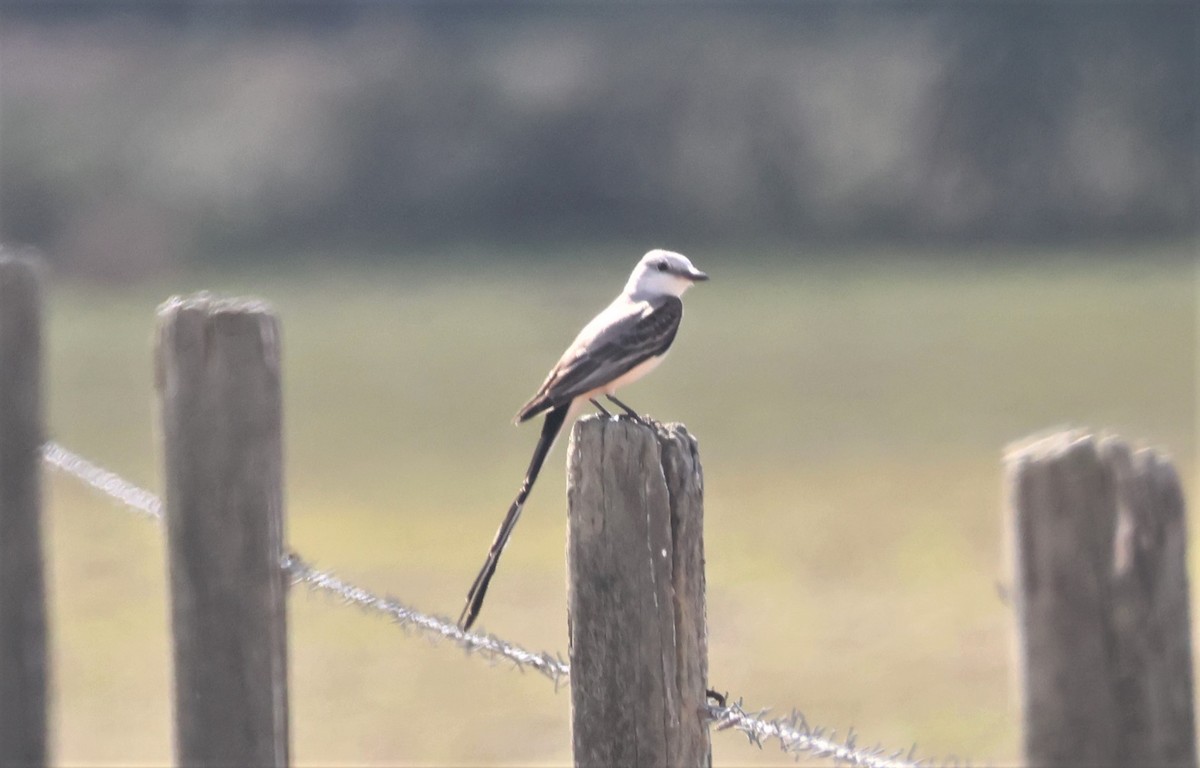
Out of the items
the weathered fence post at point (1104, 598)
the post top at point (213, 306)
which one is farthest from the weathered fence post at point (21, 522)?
the weathered fence post at point (1104, 598)

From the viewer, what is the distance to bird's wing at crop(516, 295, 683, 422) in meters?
3.76

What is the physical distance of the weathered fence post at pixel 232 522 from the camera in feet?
9.69

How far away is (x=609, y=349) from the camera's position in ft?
12.7

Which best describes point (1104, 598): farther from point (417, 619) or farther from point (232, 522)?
point (232, 522)

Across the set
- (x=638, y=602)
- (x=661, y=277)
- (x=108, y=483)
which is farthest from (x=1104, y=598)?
(x=661, y=277)

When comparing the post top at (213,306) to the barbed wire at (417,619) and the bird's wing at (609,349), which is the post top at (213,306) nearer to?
the barbed wire at (417,619)

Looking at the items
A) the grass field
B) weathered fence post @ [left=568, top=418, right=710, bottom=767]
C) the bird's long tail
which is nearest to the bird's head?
the bird's long tail

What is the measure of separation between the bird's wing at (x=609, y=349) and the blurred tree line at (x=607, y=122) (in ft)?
125

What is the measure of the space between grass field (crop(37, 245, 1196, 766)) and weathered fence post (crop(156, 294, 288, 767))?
4.22 feet

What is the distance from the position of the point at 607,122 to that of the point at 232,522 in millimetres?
45772

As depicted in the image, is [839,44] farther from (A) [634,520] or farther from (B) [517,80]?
(A) [634,520]

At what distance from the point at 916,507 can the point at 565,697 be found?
17.8 ft

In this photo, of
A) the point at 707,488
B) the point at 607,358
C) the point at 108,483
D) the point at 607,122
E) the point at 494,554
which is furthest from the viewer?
the point at 607,122

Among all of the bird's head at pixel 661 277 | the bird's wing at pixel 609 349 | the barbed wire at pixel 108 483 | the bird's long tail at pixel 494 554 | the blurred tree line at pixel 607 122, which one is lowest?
the bird's long tail at pixel 494 554
